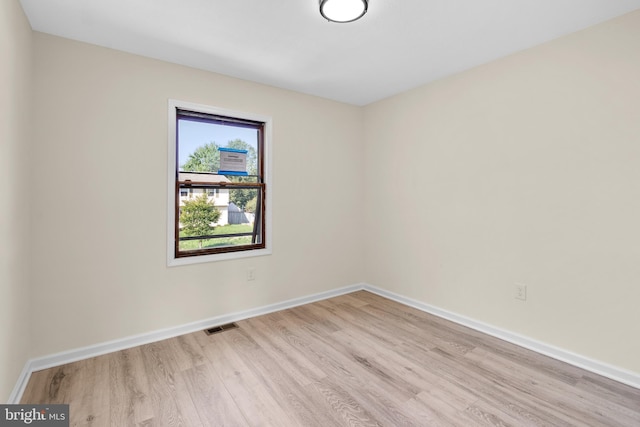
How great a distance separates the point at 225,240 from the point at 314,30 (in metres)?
2.15

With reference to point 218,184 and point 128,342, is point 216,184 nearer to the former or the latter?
point 218,184

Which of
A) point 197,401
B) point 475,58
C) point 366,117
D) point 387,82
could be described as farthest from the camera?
point 366,117

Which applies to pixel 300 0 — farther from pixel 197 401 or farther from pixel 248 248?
pixel 197 401

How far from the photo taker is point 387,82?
3297 millimetres

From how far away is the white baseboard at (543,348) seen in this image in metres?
2.11

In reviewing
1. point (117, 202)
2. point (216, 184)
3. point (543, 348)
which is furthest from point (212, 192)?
Result: point (543, 348)

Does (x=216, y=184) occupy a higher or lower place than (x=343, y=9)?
lower

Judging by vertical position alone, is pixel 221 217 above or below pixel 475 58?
below

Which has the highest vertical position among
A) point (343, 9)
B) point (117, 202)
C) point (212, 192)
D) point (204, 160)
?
point (343, 9)

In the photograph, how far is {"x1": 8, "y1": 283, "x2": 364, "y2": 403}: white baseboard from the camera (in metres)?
2.13

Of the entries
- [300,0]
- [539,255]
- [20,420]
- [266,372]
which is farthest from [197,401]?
[539,255]

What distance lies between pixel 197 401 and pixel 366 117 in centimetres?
365

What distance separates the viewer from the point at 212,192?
3.13m

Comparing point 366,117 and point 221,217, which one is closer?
point 221,217
